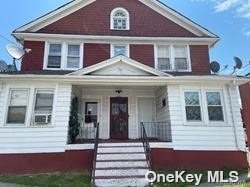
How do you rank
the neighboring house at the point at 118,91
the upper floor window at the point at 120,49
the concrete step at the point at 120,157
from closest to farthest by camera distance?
1. the concrete step at the point at 120,157
2. the neighboring house at the point at 118,91
3. the upper floor window at the point at 120,49

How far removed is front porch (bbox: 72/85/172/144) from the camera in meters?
12.8

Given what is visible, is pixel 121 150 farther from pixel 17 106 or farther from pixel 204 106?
pixel 17 106

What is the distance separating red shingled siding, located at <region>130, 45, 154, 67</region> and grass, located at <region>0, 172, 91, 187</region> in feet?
22.7

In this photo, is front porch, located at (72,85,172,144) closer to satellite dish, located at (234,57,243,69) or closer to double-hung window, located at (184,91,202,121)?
double-hung window, located at (184,91,202,121)

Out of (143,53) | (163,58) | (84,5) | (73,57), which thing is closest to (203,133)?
(163,58)

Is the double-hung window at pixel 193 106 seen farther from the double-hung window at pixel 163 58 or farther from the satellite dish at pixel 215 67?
the satellite dish at pixel 215 67

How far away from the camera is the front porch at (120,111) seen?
12.8 meters

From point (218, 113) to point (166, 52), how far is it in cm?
479

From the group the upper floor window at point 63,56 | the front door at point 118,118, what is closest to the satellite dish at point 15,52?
the upper floor window at point 63,56

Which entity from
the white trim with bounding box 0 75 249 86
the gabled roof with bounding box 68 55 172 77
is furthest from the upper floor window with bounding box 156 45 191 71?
the white trim with bounding box 0 75 249 86

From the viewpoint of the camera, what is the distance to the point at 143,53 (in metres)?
14.1

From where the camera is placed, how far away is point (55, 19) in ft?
46.4

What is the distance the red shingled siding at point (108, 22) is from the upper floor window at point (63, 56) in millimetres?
850

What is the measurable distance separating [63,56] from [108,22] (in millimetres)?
3299
